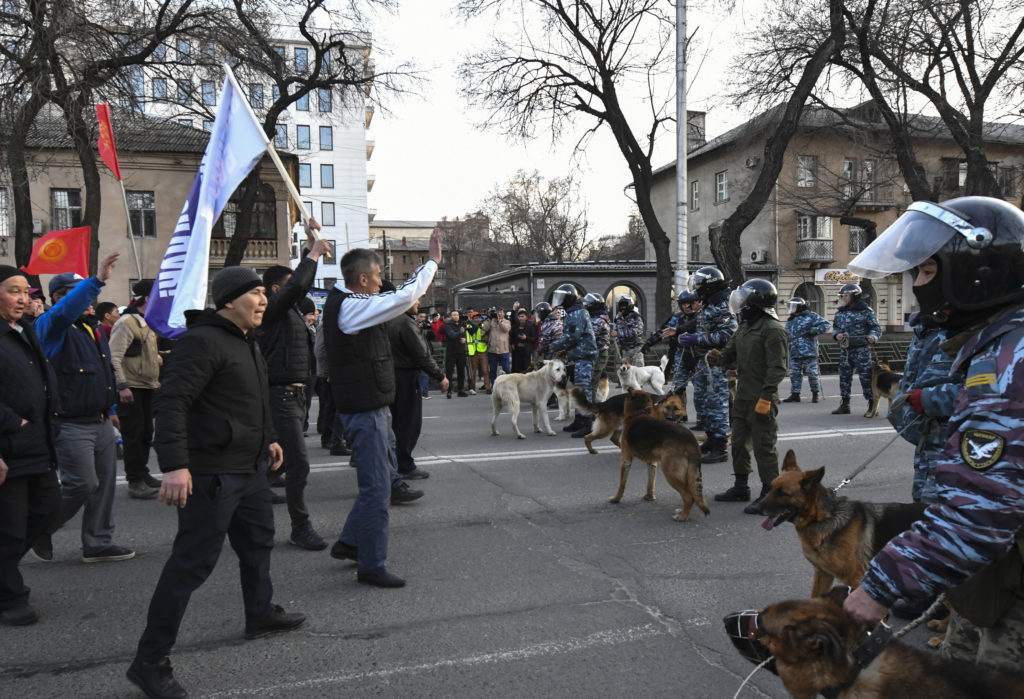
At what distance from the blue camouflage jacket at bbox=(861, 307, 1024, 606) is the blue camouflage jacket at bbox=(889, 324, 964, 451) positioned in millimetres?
1568

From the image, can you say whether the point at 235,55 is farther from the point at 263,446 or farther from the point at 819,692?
the point at 819,692

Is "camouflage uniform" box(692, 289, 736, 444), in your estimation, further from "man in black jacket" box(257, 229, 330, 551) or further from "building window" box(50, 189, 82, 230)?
"building window" box(50, 189, 82, 230)

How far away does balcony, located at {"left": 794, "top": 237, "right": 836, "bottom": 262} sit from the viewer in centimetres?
4178

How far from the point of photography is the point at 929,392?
3559 mm

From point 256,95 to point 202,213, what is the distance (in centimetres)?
1953

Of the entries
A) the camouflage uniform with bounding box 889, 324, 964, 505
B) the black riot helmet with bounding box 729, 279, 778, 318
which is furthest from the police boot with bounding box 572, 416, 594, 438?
the camouflage uniform with bounding box 889, 324, 964, 505

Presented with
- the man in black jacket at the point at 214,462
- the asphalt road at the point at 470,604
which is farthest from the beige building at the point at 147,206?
the man in black jacket at the point at 214,462

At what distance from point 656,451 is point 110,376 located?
15.3 feet

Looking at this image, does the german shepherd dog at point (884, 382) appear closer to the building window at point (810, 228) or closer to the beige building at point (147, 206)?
the beige building at point (147, 206)

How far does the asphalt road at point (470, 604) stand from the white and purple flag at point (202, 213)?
6.20 feet

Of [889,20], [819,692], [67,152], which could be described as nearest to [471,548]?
[819,692]

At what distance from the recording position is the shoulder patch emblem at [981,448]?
1638mm

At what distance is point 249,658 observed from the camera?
3625mm

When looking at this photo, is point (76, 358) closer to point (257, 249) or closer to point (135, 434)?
point (135, 434)
